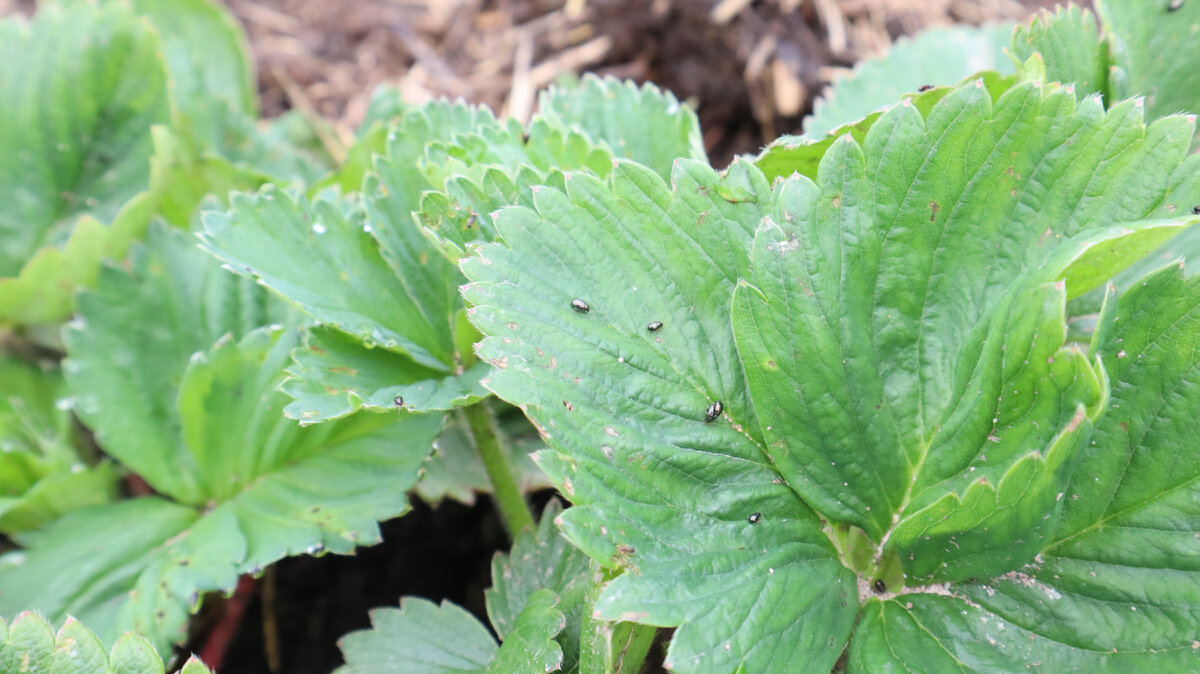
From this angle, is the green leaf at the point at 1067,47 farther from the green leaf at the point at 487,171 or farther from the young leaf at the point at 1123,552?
the green leaf at the point at 487,171

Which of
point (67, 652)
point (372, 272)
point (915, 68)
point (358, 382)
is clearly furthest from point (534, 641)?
point (915, 68)

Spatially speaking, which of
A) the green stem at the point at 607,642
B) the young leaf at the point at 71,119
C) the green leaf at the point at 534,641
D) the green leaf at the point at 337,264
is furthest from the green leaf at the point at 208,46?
the green stem at the point at 607,642

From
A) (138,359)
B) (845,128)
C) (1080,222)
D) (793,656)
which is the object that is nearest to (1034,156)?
(1080,222)

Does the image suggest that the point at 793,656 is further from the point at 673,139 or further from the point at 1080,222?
the point at 673,139

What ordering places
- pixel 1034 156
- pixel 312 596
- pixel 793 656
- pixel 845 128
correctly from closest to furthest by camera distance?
pixel 793 656 < pixel 1034 156 < pixel 845 128 < pixel 312 596

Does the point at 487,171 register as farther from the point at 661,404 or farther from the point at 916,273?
the point at 916,273

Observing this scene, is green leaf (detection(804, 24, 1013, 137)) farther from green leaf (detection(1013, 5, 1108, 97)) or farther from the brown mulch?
the brown mulch

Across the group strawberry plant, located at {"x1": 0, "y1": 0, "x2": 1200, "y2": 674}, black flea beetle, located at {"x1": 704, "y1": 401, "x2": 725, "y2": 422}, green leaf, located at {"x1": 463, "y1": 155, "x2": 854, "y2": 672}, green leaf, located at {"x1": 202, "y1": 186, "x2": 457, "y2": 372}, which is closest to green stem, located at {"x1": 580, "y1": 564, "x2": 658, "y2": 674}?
strawberry plant, located at {"x1": 0, "y1": 0, "x2": 1200, "y2": 674}
